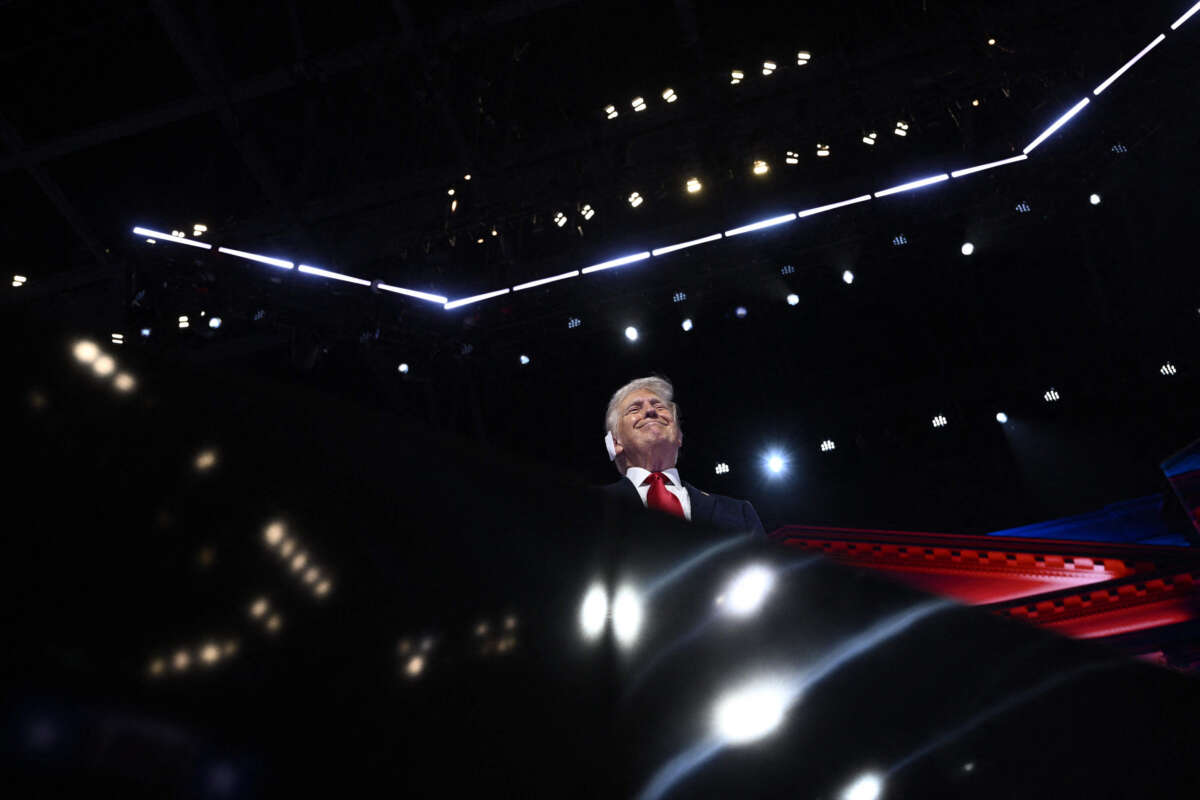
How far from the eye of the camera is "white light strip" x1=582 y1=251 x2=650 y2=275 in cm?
756

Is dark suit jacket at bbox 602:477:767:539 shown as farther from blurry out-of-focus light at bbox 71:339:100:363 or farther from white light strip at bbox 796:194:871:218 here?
white light strip at bbox 796:194:871:218

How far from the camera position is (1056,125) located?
22.0 ft

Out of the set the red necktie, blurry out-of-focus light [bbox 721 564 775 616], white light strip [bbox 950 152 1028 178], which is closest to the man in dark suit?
the red necktie

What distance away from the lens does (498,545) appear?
0.65 meters

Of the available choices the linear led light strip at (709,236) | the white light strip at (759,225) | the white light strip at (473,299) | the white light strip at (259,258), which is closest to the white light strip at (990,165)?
the linear led light strip at (709,236)

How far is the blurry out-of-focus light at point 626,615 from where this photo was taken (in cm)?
62

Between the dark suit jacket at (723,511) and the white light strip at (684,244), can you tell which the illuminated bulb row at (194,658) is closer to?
the dark suit jacket at (723,511)

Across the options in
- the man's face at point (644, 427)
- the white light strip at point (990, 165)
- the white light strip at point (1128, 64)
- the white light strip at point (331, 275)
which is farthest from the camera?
the white light strip at point (331, 275)

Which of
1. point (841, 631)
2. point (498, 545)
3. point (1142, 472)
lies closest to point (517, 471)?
point (498, 545)

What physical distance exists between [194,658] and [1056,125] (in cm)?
788

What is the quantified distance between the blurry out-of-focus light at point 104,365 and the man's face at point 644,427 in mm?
2386

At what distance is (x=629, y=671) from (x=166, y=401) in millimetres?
406

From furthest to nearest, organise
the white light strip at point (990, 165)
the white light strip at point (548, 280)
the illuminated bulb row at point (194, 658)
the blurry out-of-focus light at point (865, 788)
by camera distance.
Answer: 1. the white light strip at point (548, 280)
2. the white light strip at point (990, 165)
3. the blurry out-of-focus light at point (865, 788)
4. the illuminated bulb row at point (194, 658)

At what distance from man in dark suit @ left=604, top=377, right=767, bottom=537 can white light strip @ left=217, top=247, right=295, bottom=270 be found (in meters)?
5.09
